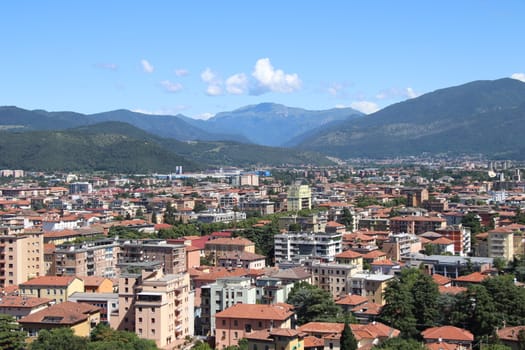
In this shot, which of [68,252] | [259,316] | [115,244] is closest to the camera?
[259,316]

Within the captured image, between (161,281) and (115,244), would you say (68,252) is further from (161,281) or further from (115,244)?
(161,281)

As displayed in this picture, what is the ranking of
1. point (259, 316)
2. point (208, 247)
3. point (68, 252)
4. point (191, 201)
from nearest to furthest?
point (259, 316) < point (68, 252) < point (208, 247) < point (191, 201)

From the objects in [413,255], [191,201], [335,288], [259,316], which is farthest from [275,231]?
[191,201]

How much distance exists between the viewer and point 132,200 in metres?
72.2

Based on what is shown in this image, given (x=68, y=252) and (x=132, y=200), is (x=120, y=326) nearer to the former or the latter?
(x=68, y=252)

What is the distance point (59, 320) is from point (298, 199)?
41830mm

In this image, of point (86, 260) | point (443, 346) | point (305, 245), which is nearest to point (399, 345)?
point (443, 346)

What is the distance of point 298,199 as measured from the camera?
6406cm

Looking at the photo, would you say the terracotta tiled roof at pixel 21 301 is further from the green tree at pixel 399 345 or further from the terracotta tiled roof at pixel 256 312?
the green tree at pixel 399 345

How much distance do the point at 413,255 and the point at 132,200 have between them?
39.9 metres

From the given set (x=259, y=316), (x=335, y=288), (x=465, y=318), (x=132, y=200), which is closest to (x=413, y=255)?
(x=335, y=288)

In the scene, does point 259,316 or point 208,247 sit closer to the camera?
point 259,316

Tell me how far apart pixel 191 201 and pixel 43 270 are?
35.9 metres

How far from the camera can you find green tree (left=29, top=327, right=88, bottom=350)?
2103 centimetres
